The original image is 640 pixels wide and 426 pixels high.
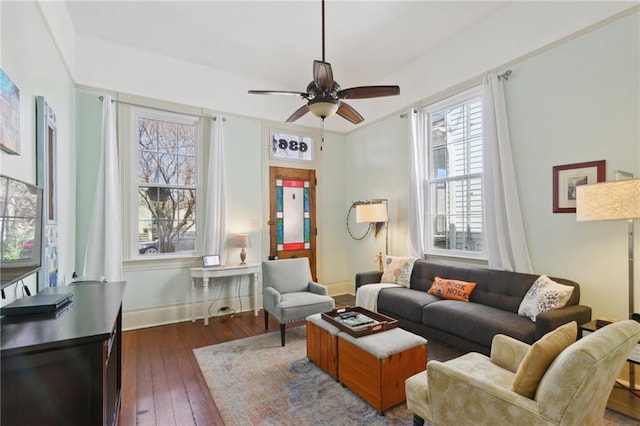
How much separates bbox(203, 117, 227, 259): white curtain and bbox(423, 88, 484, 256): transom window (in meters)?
2.93

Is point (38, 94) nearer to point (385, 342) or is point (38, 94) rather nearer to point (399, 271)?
point (385, 342)

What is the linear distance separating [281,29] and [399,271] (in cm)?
334

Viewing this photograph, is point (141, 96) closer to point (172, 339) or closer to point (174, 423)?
point (172, 339)

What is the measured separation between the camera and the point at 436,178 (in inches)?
169

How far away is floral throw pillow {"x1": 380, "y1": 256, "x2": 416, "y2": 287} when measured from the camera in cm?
405

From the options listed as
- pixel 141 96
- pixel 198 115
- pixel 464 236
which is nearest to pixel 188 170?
pixel 198 115

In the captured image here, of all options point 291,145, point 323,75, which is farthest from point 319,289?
point 291,145

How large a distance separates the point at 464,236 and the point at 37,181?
4246 mm

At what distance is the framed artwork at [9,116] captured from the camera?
5.18 feet

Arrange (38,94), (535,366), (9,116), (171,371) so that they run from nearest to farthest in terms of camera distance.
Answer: (535,366)
(9,116)
(38,94)
(171,371)

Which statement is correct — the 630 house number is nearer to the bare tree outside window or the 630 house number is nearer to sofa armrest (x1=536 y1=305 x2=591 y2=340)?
the bare tree outside window

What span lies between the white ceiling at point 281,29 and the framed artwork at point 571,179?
6.09 ft

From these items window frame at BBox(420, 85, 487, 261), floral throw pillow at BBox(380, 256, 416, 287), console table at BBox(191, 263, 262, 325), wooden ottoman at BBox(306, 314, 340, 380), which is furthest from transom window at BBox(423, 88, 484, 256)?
console table at BBox(191, 263, 262, 325)

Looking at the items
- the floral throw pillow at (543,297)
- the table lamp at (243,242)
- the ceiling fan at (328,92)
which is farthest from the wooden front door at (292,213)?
Answer: the floral throw pillow at (543,297)
